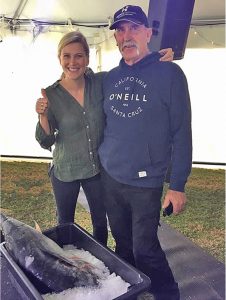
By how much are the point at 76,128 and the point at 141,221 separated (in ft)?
1.88

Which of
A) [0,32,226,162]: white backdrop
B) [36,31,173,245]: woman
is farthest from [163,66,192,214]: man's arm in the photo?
[0,32,226,162]: white backdrop

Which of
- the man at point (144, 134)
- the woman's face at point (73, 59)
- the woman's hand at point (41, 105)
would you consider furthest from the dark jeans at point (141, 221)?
the woman's face at point (73, 59)

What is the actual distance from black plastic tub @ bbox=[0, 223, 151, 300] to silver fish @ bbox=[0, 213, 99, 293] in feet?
0.13

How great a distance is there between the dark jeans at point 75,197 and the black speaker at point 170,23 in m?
0.81

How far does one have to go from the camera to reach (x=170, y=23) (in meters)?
1.88

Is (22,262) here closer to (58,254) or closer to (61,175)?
(58,254)

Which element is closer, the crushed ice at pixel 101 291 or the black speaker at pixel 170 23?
the crushed ice at pixel 101 291

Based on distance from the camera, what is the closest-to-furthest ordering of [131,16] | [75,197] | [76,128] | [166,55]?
[131,16] < [166,55] < [76,128] < [75,197]

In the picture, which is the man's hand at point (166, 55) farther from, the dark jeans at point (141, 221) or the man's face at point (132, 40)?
the dark jeans at point (141, 221)

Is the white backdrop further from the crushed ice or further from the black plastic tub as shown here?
the crushed ice

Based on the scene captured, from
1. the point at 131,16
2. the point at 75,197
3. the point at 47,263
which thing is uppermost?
the point at 131,16

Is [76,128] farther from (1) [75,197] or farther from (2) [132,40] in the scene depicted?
(2) [132,40]

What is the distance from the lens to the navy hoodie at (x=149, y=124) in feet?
4.83

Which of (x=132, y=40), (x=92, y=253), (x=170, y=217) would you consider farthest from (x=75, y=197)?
(x=170, y=217)
